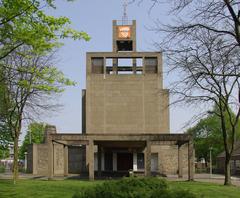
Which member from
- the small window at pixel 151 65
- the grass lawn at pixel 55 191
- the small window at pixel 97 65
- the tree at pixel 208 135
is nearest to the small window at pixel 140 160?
the small window at pixel 151 65

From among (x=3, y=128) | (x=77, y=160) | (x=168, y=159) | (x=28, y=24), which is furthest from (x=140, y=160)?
(x=28, y=24)

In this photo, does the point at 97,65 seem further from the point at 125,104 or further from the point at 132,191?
the point at 132,191

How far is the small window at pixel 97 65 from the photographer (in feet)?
194

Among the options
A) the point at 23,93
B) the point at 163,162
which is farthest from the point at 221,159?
the point at 23,93

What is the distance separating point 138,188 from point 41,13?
6187 millimetres

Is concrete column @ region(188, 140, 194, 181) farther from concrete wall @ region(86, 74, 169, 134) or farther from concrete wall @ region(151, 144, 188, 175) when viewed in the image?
concrete wall @ region(86, 74, 169, 134)

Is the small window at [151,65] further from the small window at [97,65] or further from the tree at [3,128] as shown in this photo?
the tree at [3,128]

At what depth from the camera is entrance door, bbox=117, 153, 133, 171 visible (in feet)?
186

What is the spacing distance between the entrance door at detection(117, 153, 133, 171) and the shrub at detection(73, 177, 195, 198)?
4691 centimetres

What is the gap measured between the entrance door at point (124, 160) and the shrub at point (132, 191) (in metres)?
46.9

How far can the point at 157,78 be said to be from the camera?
195 ft

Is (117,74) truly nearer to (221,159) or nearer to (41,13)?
(221,159)

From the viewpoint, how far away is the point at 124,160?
5706 cm

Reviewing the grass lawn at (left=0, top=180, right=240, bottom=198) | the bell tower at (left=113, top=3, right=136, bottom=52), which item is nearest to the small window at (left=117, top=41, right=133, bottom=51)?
the bell tower at (left=113, top=3, right=136, bottom=52)
